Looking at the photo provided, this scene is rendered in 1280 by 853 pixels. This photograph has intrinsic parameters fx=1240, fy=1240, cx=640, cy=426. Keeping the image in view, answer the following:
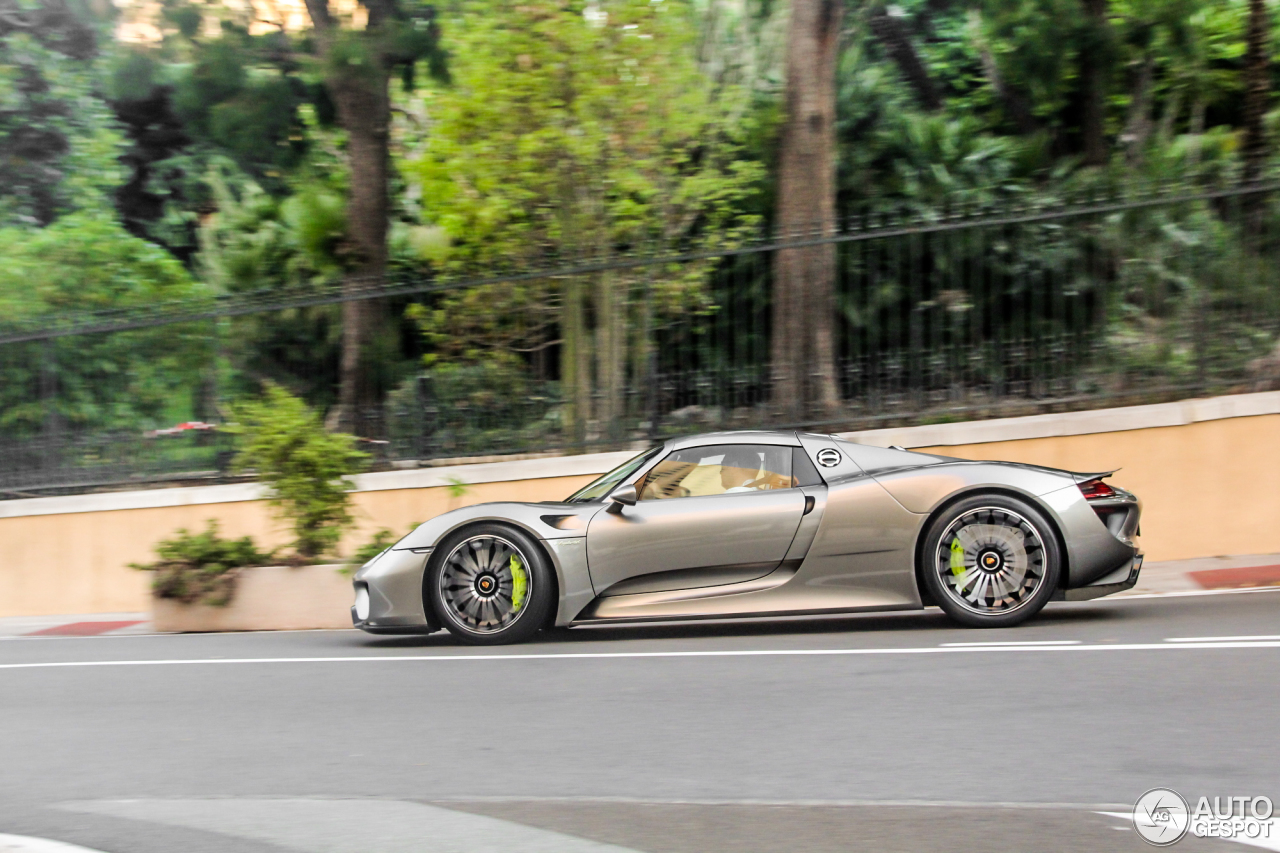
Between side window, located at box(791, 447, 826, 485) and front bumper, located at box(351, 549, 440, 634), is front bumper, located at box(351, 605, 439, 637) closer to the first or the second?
front bumper, located at box(351, 549, 440, 634)

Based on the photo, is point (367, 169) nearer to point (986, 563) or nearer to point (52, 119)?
point (986, 563)

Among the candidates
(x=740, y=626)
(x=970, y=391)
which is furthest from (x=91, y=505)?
(x=970, y=391)

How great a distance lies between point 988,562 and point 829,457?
1.02 metres

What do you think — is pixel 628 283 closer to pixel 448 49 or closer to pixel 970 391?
pixel 970 391

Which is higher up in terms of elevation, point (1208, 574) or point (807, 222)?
point (807, 222)

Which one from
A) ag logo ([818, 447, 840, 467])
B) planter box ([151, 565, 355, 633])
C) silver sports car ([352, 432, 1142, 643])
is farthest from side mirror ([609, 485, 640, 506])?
planter box ([151, 565, 355, 633])

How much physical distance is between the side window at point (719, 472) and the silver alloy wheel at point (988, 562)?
0.94 meters

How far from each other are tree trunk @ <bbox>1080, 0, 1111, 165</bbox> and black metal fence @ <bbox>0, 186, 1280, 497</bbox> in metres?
6.89

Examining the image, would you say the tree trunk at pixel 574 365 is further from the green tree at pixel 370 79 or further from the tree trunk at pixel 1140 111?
the tree trunk at pixel 1140 111

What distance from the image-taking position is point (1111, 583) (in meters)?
6.54

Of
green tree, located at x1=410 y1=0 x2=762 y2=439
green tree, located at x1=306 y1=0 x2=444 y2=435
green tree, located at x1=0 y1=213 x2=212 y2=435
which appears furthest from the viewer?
green tree, located at x1=306 y1=0 x2=444 y2=435

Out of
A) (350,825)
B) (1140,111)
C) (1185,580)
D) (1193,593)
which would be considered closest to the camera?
(350,825)
